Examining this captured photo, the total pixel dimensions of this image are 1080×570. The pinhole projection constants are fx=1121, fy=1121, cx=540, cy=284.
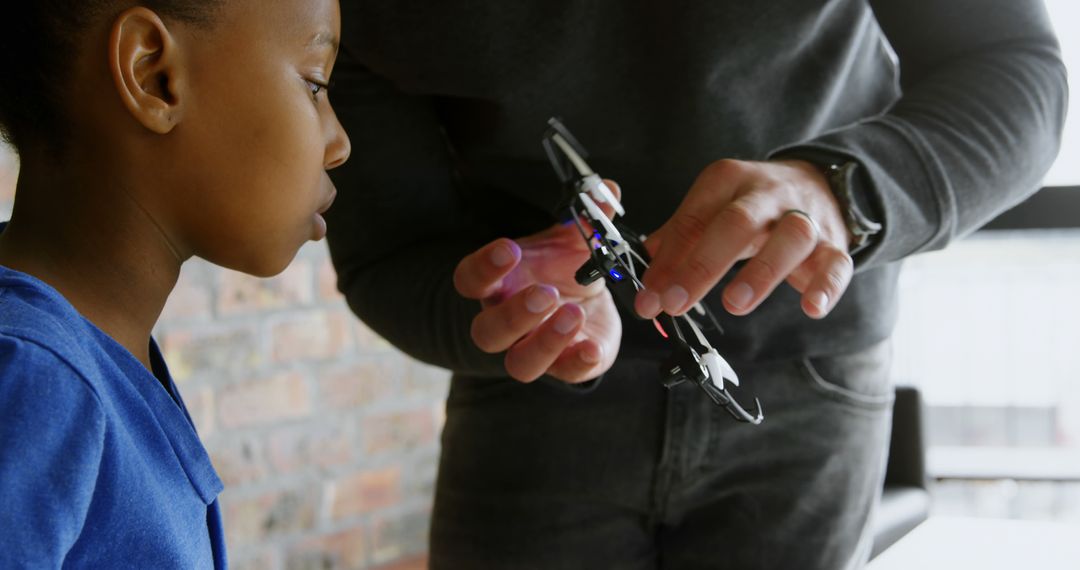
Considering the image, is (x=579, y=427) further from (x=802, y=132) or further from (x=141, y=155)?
(x=141, y=155)

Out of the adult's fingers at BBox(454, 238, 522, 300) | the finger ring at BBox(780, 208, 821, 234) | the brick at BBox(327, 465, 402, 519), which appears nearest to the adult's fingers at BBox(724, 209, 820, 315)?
the finger ring at BBox(780, 208, 821, 234)

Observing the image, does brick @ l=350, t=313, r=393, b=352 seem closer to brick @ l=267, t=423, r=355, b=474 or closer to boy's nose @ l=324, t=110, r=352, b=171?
brick @ l=267, t=423, r=355, b=474

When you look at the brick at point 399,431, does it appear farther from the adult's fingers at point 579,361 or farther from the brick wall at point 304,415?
the adult's fingers at point 579,361

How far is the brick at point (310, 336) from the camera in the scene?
6.72 ft

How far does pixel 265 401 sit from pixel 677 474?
1.22 m

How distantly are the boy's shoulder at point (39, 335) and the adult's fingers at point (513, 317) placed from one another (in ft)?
0.98

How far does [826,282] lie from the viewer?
68 centimetres

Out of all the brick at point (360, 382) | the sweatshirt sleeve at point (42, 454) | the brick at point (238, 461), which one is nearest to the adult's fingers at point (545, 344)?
the sweatshirt sleeve at point (42, 454)

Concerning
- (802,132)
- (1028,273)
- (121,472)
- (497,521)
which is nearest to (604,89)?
(802,132)

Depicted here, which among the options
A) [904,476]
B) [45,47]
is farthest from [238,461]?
[45,47]

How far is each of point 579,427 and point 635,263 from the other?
32cm

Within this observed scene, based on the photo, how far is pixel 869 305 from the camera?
1.01 metres

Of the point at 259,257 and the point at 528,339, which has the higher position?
the point at 259,257

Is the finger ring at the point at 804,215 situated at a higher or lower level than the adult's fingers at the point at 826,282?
higher
